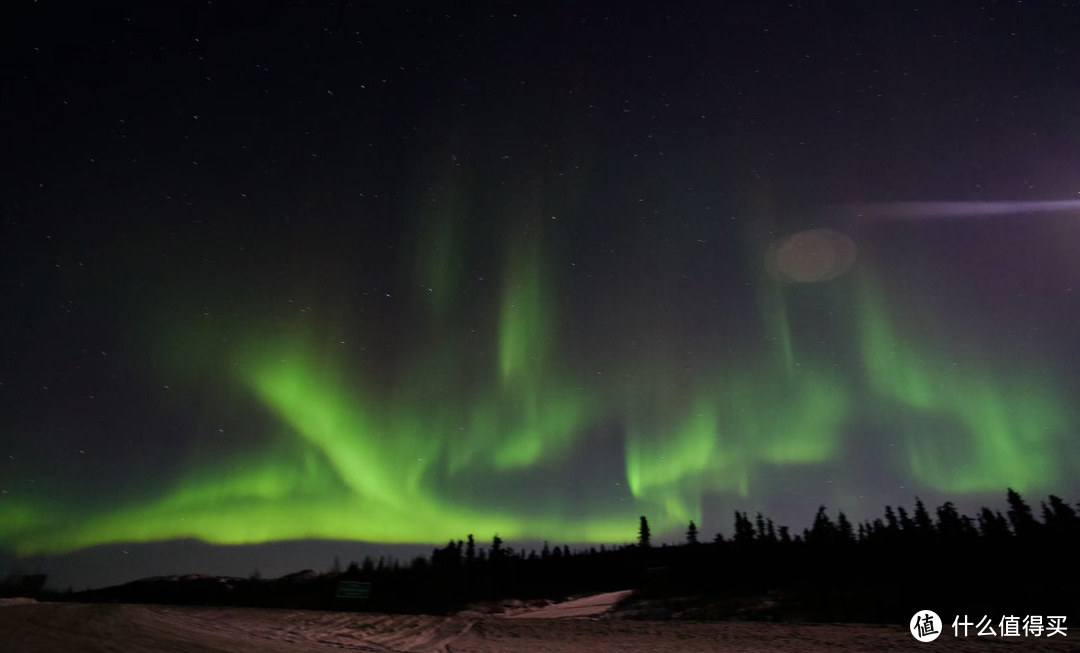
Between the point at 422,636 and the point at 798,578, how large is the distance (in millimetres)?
48026

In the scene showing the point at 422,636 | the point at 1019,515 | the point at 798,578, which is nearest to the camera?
the point at 422,636

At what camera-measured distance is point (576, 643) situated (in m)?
28.6

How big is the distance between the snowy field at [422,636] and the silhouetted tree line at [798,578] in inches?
443

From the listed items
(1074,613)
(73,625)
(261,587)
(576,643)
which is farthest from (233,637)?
(261,587)

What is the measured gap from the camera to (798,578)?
59875 millimetres

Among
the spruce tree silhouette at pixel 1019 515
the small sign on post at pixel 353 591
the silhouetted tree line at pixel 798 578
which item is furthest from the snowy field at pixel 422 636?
the spruce tree silhouette at pixel 1019 515

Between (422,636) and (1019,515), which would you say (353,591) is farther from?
(1019,515)

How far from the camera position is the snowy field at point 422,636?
2350 cm

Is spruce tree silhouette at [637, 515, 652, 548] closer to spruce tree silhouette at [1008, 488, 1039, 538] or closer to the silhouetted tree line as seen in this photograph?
the silhouetted tree line

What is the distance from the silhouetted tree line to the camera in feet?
142

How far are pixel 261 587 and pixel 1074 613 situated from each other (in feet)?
425

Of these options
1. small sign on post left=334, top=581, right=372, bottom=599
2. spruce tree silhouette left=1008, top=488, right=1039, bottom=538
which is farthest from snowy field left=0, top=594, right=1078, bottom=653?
spruce tree silhouette left=1008, top=488, right=1039, bottom=538

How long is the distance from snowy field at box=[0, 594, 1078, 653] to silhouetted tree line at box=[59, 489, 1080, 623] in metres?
11.3

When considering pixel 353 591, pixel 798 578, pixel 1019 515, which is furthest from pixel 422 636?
pixel 1019 515
